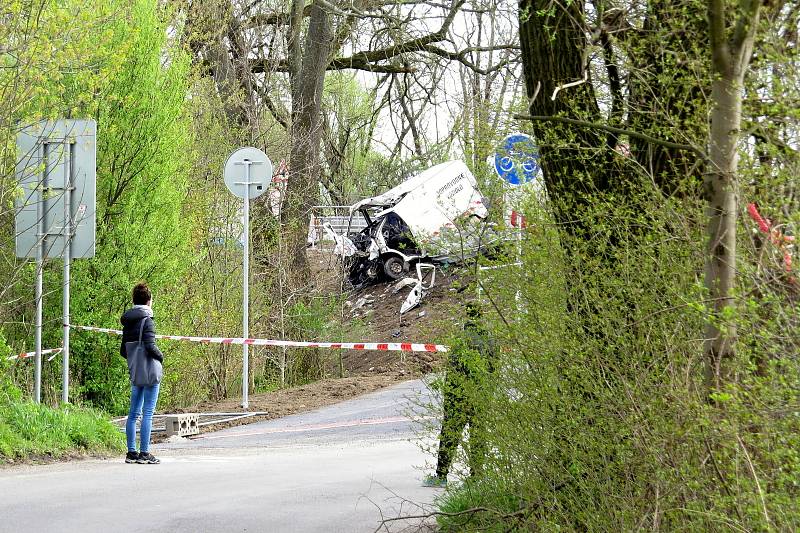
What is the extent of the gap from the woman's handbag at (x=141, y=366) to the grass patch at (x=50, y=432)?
802 mm

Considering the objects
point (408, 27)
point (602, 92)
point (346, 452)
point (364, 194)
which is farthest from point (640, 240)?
point (364, 194)

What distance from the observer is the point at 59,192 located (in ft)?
50.3

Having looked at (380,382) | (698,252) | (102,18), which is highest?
(102,18)

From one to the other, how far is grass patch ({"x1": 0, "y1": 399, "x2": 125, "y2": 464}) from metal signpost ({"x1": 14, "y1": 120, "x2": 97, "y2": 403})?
0.93m

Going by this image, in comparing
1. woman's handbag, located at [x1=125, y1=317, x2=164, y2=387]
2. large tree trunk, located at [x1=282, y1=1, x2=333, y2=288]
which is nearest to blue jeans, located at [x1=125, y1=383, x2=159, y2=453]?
woman's handbag, located at [x1=125, y1=317, x2=164, y2=387]

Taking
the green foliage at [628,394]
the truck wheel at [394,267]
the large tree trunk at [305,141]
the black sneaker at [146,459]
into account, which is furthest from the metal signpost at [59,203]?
the truck wheel at [394,267]

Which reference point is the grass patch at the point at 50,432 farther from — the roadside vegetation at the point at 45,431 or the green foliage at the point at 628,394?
the green foliage at the point at 628,394

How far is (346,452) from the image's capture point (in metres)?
14.4

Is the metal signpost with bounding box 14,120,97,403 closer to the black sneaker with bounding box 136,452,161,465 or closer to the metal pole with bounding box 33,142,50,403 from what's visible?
the metal pole with bounding box 33,142,50,403

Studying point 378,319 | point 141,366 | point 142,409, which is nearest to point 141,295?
point 141,366

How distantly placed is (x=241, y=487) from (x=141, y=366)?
9.90ft

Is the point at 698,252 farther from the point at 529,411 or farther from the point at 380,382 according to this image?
the point at 380,382

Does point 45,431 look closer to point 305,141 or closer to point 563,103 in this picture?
point 563,103

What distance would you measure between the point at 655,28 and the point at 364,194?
39.8 meters
